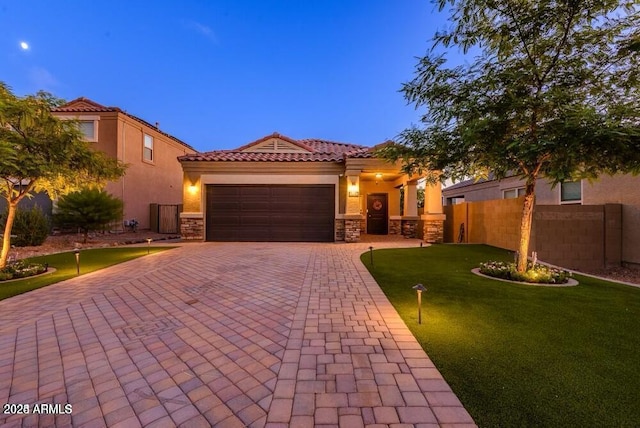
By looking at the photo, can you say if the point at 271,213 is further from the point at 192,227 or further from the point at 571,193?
the point at 571,193

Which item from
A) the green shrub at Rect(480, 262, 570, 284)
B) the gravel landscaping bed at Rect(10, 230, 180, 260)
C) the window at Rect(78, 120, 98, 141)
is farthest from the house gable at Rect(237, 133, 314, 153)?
the green shrub at Rect(480, 262, 570, 284)

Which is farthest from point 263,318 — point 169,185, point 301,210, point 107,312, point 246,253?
point 169,185

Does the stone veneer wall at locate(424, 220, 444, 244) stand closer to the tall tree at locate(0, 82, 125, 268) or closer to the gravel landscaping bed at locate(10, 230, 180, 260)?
the tall tree at locate(0, 82, 125, 268)

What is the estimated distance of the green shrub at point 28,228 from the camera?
10.3 m

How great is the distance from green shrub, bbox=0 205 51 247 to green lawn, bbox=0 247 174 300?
8.74ft

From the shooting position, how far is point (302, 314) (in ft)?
13.0

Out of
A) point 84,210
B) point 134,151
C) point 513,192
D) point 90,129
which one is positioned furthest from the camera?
point 513,192

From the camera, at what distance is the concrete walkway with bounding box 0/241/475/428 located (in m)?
2.03

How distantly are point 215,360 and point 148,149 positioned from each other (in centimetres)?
1848

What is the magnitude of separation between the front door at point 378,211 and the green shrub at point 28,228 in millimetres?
15354

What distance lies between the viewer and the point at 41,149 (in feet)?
19.8

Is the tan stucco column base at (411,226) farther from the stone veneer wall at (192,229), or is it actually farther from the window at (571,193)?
the stone veneer wall at (192,229)

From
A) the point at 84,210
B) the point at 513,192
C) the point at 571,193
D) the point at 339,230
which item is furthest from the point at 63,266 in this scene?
the point at 513,192

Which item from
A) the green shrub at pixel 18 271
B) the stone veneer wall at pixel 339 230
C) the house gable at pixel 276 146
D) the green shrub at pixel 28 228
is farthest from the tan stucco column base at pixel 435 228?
the green shrub at pixel 28 228
